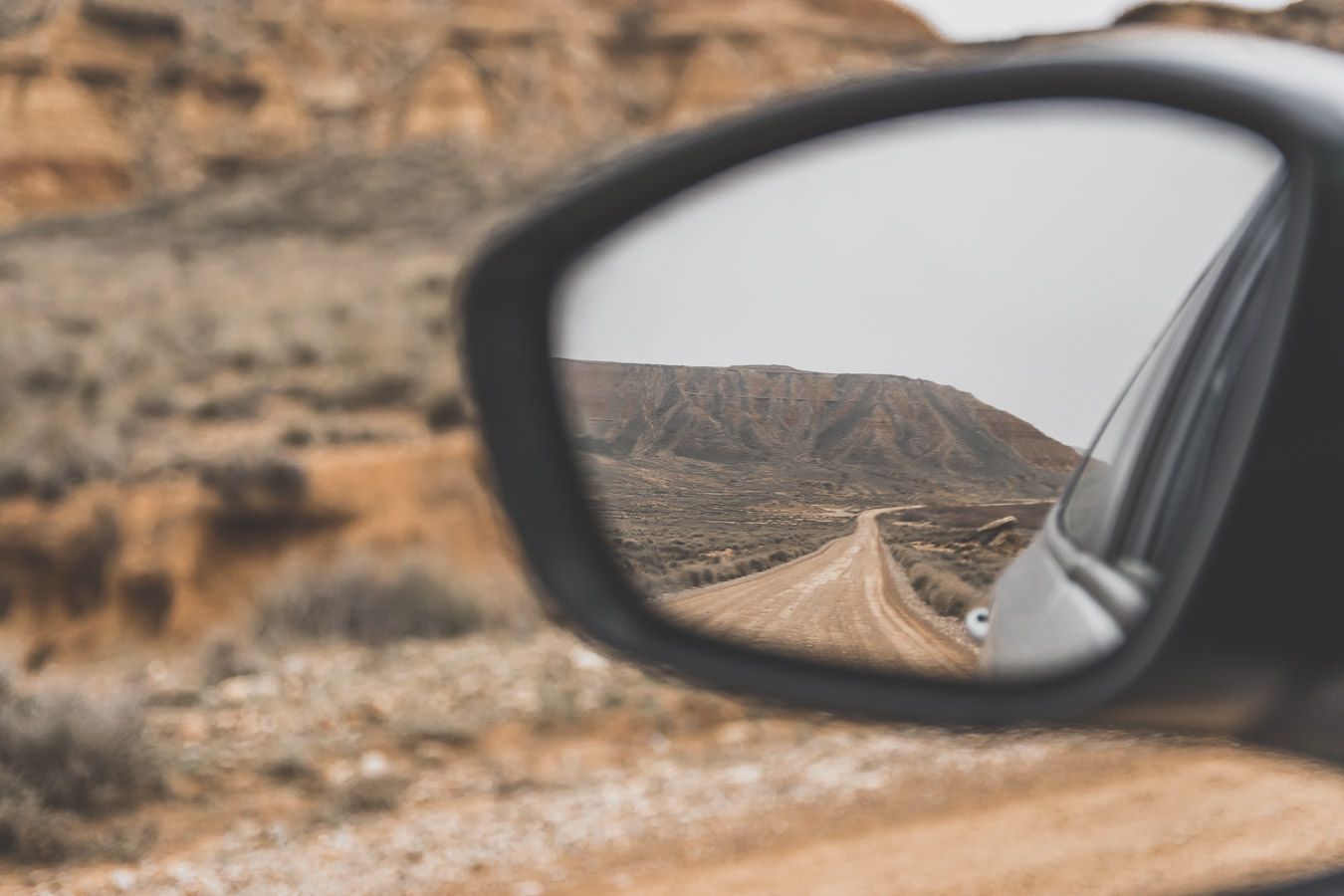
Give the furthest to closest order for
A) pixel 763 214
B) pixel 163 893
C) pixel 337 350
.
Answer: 1. pixel 337 350
2. pixel 163 893
3. pixel 763 214

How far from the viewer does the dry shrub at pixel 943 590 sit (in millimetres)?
1513

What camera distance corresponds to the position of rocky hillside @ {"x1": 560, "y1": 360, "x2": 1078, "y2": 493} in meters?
1.40

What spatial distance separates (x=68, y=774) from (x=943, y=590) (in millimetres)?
5094

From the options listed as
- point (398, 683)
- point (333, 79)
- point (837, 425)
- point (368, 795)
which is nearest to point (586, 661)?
point (398, 683)

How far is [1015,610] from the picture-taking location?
1.82 metres

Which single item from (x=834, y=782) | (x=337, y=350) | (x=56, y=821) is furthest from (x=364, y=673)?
(x=337, y=350)

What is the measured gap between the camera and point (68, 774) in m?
5.37

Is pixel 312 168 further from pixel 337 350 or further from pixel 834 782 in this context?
pixel 834 782

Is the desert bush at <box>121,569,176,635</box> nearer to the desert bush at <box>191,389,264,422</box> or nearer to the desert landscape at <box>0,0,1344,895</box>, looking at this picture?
the desert landscape at <box>0,0,1344,895</box>

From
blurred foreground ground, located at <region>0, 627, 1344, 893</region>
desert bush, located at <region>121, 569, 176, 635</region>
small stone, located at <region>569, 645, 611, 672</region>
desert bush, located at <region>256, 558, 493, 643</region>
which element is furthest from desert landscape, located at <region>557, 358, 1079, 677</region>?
desert bush, located at <region>121, 569, 176, 635</region>

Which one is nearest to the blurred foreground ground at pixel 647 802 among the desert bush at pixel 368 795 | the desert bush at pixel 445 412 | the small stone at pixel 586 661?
the desert bush at pixel 368 795

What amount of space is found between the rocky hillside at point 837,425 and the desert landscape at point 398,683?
15 millimetres

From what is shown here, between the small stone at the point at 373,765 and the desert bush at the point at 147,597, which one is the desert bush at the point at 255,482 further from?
the small stone at the point at 373,765

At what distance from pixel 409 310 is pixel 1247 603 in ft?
59.1
